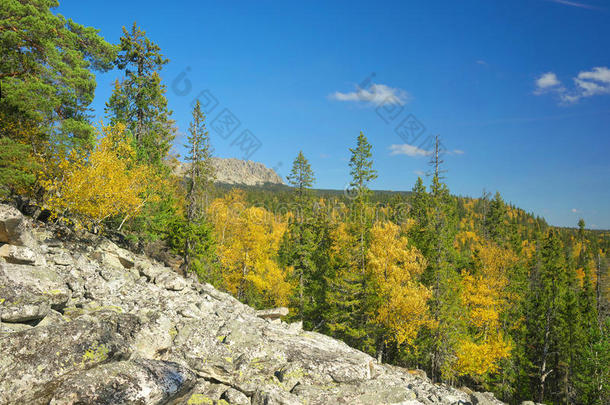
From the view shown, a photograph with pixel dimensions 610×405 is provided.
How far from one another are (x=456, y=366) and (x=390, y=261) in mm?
11775

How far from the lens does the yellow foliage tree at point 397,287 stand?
24.4m

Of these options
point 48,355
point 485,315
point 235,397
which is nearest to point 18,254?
point 48,355

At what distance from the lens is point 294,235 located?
1419 inches

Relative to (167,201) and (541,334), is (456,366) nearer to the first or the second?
(541,334)

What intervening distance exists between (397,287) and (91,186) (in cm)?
2144

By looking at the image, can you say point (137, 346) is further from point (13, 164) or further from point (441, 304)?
point (441, 304)

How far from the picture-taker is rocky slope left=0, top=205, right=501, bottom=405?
6938 mm

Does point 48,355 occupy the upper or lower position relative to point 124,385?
upper

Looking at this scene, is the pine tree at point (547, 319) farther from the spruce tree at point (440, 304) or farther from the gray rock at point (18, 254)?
the gray rock at point (18, 254)

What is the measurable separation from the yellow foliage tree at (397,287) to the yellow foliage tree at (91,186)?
18338mm

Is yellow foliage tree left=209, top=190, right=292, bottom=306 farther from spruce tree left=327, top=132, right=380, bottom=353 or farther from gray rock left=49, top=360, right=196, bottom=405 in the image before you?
gray rock left=49, top=360, right=196, bottom=405

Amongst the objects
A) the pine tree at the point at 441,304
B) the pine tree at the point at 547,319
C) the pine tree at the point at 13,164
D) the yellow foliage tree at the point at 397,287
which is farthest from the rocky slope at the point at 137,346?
the pine tree at the point at 547,319

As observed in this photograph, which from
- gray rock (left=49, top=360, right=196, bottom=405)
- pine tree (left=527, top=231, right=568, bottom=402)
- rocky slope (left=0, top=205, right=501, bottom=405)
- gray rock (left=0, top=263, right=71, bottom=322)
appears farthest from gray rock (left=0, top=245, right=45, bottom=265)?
pine tree (left=527, top=231, right=568, bottom=402)

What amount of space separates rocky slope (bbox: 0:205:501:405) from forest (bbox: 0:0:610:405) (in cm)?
454
